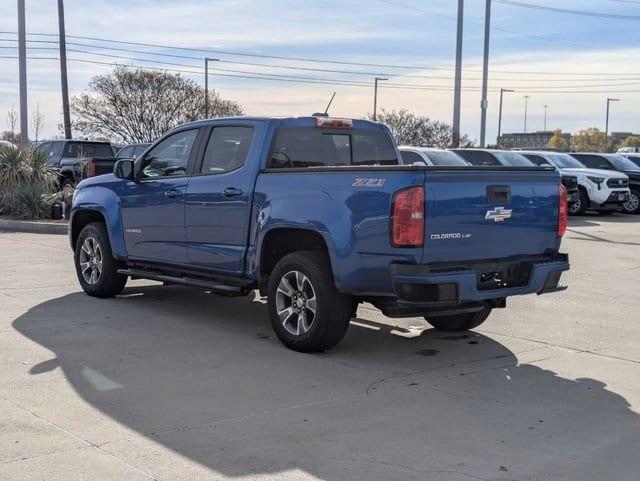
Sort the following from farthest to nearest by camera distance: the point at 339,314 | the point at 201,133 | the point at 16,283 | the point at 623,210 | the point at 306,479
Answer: the point at 623,210 → the point at 16,283 → the point at 201,133 → the point at 339,314 → the point at 306,479

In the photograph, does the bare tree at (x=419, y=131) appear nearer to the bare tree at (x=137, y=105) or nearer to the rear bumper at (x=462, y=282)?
the bare tree at (x=137, y=105)

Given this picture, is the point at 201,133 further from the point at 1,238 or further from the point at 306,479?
the point at 1,238

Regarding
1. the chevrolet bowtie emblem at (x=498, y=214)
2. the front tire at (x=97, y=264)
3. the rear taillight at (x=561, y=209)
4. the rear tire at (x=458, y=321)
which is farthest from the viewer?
the front tire at (x=97, y=264)

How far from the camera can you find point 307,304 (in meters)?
6.69

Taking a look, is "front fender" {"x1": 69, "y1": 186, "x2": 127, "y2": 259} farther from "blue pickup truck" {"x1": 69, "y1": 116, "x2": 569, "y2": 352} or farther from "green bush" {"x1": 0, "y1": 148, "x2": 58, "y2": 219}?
"green bush" {"x1": 0, "y1": 148, "x2": 58, "y2": 219}

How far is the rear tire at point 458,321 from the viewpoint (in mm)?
7617

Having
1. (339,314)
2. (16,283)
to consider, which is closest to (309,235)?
(339,314)

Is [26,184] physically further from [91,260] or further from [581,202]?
[581,202]

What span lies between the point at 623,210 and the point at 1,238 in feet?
59.4

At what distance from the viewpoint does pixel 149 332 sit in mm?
7535

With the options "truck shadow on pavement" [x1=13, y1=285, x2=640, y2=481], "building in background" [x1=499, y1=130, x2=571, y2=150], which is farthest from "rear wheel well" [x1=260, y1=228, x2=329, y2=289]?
"building in background" [x1=499, y1=130, x2=571, y2=150]

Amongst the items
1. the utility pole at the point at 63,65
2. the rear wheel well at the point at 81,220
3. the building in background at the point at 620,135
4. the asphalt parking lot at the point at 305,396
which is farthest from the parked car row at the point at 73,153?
the building in background at the point at 620,135

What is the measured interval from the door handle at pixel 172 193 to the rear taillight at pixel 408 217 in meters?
2.88

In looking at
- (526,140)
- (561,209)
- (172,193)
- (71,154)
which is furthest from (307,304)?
(526,140)
